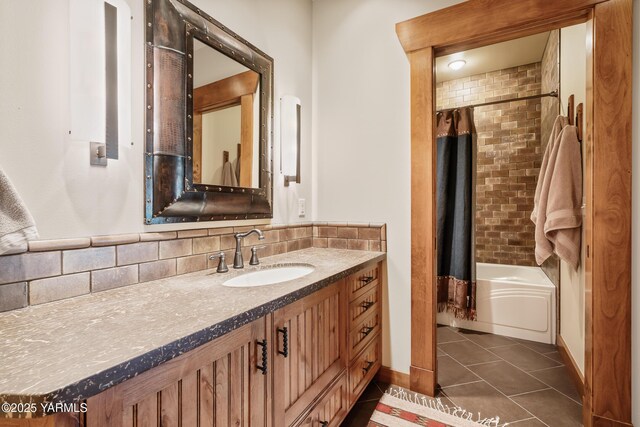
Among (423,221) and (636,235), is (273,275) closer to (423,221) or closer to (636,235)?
(423,221)

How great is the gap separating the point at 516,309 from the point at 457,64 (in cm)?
258

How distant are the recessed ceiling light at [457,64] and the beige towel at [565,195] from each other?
1658 mm

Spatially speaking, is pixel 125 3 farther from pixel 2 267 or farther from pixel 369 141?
pixel 369 141

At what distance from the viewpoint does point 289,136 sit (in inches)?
78.2

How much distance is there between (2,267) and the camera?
33.9 inches

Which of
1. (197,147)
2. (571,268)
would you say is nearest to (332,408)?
(197,147)

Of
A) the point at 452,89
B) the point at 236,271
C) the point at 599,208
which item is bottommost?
the point at 236,271

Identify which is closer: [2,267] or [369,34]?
[2,267]

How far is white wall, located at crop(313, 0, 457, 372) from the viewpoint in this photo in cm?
200

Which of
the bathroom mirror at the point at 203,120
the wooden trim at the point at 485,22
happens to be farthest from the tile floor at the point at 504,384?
the wooden trim at the point at 485,22

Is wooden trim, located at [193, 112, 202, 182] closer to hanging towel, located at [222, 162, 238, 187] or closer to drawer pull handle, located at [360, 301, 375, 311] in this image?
hanging towel, located at [222, 162, 238, 187]

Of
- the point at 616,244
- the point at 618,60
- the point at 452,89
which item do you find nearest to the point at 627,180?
the point at 616,244

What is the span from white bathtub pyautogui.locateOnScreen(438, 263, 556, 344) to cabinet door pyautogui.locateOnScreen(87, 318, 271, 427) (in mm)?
2489

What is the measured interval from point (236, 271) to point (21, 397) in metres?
1.02
